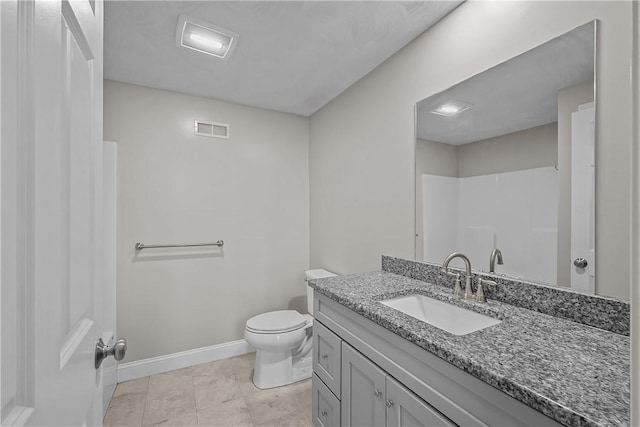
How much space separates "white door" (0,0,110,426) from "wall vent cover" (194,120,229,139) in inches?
75.7

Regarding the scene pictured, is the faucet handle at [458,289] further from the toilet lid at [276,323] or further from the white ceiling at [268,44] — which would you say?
the white ceiling at [268,44]

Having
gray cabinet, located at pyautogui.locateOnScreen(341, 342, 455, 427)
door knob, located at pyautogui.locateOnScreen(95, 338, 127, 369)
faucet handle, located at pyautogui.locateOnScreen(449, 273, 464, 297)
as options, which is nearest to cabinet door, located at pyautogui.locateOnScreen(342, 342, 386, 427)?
gray cabinet, located at pyautogui.locateOnScreen(341, 342, 455, 427)

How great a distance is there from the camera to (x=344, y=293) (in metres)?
1.43

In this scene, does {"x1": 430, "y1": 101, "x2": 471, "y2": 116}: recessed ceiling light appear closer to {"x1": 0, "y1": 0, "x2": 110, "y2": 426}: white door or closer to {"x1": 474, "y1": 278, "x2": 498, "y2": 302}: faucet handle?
{"x1": 474, "y1": 278, "x2": 498, "y2": 302}: faucet handle

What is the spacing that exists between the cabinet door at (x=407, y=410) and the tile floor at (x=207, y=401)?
0.98 metres

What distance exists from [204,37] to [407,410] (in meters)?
2.13

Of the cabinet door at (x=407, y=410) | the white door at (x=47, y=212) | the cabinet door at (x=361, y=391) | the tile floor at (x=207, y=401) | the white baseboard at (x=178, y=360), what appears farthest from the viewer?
the white baseboard at (x=178, y=360)

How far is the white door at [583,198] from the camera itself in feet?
3.46

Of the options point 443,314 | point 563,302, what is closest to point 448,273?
point 443,314

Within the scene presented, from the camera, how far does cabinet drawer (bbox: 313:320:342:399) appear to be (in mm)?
1449

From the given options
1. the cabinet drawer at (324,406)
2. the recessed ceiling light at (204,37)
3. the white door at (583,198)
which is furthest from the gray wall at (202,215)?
the white door at (583,198)

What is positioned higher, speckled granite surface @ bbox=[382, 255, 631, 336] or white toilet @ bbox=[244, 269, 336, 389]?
speckled granite surface @ bbox=[382, 255, 631, 336]

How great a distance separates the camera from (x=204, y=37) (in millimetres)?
1759

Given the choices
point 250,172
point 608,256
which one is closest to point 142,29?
point 250,172
